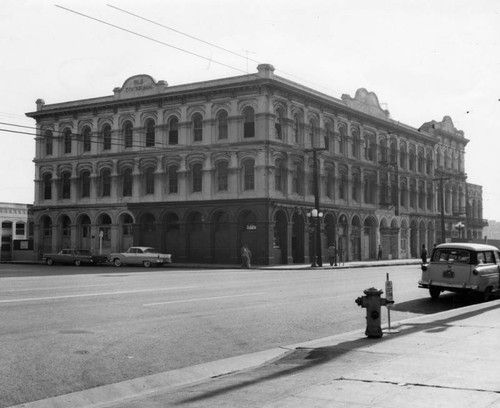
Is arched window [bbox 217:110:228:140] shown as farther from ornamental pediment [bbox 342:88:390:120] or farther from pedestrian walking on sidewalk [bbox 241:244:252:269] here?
ornamental pediment [bbox 342:88:390:120]

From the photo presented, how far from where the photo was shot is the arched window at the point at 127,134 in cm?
4928

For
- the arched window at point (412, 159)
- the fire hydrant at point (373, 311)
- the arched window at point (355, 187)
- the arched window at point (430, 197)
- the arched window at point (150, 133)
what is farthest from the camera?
the arched window at point (430, 197)

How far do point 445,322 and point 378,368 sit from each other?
479cm

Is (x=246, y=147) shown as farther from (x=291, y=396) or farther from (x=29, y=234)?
(x=291, y=396)

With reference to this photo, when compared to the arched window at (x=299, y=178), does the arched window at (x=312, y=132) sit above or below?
above

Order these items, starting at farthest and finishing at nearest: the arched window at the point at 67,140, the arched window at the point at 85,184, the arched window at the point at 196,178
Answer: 1. the arched window at the point at 67,140
2. the arched window at the point at 85,184
3. the arched window at the point at 196,178

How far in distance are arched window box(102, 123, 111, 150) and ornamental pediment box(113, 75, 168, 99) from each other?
98.3 inches

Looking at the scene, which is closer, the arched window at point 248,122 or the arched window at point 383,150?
the arched window at point 248,122

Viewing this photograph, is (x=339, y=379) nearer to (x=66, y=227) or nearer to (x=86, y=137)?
(x=86, y=137)

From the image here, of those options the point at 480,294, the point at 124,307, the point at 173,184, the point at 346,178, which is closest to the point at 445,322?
the point at 480,294

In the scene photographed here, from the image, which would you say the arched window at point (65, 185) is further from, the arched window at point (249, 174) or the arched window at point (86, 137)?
the arched window at point (249, 174)

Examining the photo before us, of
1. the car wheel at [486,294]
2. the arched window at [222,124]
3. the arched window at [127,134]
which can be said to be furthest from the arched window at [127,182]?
the car wheel at [486,294]

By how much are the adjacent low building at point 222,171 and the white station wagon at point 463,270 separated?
23.1 meters

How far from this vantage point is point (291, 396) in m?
6.36
